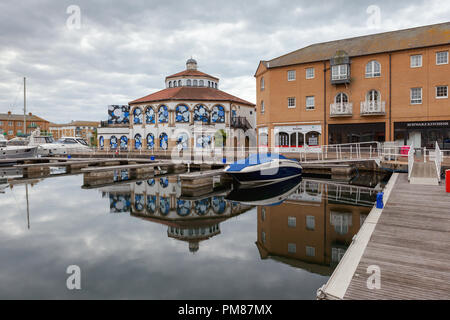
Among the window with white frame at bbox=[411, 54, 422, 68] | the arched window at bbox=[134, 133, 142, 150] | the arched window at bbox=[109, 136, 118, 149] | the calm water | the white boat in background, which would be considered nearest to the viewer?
the calm water

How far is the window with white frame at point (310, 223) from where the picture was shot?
11.4 m

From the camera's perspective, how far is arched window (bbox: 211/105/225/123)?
138 feet

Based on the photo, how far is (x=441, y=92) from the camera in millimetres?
25078

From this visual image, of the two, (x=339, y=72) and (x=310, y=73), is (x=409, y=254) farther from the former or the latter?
(x=310, y=73)

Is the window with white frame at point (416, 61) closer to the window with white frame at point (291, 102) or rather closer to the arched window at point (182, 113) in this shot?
the window with white frame at point (291, 102)

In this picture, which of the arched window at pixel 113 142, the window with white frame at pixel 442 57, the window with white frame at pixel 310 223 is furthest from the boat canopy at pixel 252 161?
the arched window at pixel 113 142

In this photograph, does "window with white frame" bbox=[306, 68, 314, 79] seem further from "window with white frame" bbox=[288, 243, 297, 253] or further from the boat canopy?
"window with white frame" bbox=[288, 243, 297, 253]

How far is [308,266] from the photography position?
7875 mm

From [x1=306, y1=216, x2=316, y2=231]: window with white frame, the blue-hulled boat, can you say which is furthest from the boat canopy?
[x1=306, y1=216, x2=316, y2=231]: window with white frame

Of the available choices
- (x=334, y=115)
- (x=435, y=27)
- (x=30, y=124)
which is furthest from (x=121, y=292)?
(x=30, y=124)

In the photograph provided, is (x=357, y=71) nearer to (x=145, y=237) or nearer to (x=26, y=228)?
(x=145, y=237)

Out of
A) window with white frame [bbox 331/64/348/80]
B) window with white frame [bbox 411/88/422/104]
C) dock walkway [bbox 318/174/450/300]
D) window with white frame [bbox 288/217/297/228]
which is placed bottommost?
window with white frame [bbox 288/217/297/228]

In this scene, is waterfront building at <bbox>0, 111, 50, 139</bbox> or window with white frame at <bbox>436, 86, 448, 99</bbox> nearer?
window with white frame at <bbox>436, 86, 448, 99</bbox>
